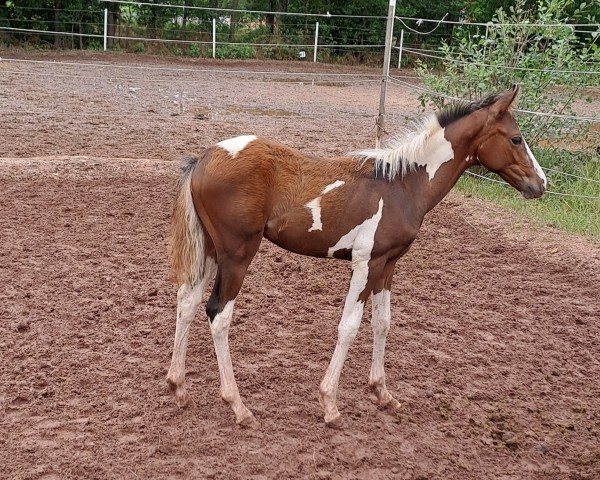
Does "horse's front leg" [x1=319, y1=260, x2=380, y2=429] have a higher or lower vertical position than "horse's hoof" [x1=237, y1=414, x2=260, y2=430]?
higher

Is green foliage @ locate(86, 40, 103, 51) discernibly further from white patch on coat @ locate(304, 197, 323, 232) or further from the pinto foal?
white patch on coat @ locate(304, 197, 323, 232)

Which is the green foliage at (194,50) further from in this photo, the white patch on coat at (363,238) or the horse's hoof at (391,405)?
the horse's hoof at (391,405)

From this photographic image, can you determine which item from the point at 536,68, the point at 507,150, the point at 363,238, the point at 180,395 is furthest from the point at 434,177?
the point at 536,68

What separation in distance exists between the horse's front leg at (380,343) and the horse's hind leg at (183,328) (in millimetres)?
978

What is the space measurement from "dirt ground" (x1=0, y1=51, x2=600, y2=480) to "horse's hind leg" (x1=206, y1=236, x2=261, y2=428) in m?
0.09

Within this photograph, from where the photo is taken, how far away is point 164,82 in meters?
15.0

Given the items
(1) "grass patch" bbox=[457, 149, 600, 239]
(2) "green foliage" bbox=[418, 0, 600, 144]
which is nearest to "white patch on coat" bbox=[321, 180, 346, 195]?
(1) "grass patch" bbox=[457, 149, 600, 239]

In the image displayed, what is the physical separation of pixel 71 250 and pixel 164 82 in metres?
10.3

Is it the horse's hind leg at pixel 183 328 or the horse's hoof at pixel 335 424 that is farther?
the horse's hind leg at pixel 183 328

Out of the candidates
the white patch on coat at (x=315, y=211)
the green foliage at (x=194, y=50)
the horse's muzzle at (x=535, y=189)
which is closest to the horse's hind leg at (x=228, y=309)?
the white patch on coat at (x=315, y=211)

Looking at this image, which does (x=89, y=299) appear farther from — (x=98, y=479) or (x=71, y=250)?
(x=98, y=479)

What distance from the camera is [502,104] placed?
3.33 m

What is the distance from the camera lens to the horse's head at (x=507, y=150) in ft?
11.1

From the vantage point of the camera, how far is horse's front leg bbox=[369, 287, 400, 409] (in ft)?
11.6
